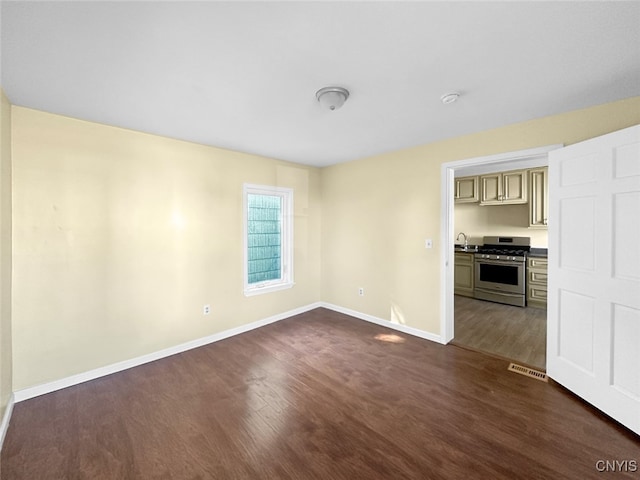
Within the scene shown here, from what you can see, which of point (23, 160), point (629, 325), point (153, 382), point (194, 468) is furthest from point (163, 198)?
point (629, 325)

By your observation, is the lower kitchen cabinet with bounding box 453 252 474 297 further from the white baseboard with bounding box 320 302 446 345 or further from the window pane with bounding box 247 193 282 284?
the window pane with bounding box 247 193 282 284

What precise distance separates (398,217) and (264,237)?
2.01m

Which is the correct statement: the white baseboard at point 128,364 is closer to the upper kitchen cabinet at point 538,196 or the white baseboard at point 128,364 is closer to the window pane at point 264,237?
the window pane at point 264,237

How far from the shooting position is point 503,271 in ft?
15.6

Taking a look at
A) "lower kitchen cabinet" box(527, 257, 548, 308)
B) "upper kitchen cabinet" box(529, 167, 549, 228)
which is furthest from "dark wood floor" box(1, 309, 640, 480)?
"upper kitchen cabinet" box(529, 167, 549, 228)

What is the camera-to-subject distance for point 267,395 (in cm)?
226

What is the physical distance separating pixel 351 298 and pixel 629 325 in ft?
9.76

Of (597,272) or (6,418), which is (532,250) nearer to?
(597,272)

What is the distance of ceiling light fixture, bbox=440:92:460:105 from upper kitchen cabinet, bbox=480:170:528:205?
3624mm

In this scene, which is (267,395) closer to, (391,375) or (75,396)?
(391,375)

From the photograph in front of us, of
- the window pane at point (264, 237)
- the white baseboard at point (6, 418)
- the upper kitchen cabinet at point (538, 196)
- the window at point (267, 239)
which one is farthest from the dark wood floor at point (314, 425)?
the upper kitchen cabinet at point (538, 196)

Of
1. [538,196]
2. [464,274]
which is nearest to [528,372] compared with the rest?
[464,274]

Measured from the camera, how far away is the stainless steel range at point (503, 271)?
4.59m

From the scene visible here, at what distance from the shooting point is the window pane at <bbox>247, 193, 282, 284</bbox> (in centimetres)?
389
